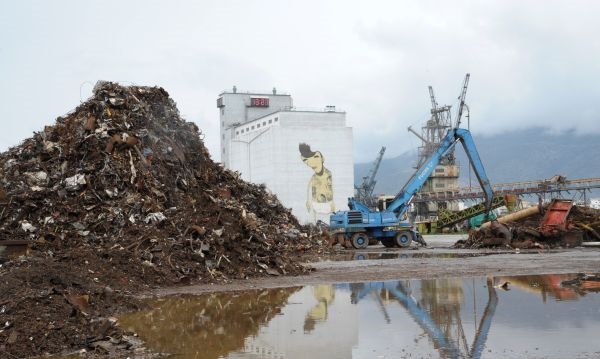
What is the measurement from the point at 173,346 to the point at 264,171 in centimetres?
8317

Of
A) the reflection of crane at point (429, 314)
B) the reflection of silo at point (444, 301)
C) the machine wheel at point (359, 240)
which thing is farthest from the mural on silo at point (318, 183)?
the reflection of crane at point (429, 314)

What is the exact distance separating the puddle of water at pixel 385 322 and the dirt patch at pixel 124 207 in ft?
6.53

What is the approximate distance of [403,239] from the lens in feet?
122

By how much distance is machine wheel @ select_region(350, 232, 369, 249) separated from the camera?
36938 millimetres

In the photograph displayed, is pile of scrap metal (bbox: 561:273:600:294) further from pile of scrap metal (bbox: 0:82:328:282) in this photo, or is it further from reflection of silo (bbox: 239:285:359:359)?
pile of scrap metal (bbox: 0:82:328:282)

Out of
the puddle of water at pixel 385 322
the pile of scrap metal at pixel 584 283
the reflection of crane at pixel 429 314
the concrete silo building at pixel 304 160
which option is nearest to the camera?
the reflection of crane at pixel 429 314

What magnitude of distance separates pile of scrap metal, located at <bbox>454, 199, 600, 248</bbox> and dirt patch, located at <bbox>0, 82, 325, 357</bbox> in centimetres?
1571

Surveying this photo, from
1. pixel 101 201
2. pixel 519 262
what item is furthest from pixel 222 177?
pixel 519 262

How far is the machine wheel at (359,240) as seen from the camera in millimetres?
36938

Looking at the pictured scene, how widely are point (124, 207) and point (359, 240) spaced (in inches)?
823

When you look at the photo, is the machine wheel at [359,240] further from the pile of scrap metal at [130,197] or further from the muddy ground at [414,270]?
the pile of scrap metal at [130,197]

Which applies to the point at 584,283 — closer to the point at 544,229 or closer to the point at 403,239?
the point at 544,229

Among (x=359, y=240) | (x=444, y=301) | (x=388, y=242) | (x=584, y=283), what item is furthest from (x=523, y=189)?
(x=444, y=301)

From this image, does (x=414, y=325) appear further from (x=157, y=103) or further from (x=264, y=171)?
(x=264, y=171)
